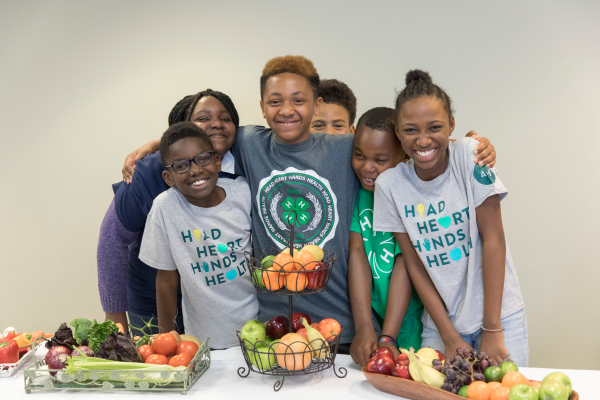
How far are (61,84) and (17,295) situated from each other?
1.66 m

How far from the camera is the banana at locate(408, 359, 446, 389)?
4.19 ft

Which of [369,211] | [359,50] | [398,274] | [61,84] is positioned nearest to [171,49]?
[61,84]

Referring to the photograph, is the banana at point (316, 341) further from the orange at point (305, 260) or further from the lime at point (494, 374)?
the lime at point (494, 374)

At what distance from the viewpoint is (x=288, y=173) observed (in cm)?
192

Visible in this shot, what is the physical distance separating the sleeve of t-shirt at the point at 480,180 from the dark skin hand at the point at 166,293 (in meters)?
1.20

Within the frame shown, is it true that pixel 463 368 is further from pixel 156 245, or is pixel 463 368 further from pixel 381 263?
pixel 156 245

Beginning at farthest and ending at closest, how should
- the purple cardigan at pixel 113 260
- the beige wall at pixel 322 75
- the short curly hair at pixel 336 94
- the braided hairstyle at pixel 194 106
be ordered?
the beige wall at pixel 322 75 → the short curly hair at pixel 336 94 → the purple cardigan at pixel 113 260 → the braided hairstyle at pixel 194 106

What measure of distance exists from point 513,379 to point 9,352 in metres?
1.56

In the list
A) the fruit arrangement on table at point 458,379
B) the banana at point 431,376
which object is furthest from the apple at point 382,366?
the banana at point 431,376

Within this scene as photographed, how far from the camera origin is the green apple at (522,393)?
3.70 ft

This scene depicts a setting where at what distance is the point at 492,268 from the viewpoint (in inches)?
67.3

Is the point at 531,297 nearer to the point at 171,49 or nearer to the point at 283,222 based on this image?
the point at 283,222

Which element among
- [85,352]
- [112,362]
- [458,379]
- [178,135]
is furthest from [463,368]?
[178,135]

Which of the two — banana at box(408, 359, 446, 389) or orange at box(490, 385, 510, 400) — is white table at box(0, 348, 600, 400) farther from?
orange at box(490, 385, 510, 400)
